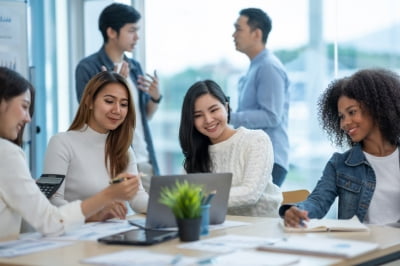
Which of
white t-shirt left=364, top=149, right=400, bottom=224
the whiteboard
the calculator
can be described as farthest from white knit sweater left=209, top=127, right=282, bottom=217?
the whiteboard

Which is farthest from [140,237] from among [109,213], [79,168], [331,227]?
[79,168]

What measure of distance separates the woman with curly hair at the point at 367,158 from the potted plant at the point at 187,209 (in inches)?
23.4

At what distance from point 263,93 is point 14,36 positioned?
2.27m

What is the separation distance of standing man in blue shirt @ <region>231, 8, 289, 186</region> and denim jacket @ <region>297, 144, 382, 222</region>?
118cm

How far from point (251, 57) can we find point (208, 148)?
1.17 m

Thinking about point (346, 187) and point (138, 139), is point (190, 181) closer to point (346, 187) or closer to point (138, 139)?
point (346, 187)

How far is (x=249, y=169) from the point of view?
325cm

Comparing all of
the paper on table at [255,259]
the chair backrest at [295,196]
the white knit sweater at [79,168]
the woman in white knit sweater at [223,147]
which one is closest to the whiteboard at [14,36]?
the white knit sweater at [79,168]

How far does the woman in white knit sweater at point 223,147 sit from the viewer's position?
3.29 m

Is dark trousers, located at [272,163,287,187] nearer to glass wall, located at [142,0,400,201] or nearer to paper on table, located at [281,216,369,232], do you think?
glass wall, located at [142,0,400,201]

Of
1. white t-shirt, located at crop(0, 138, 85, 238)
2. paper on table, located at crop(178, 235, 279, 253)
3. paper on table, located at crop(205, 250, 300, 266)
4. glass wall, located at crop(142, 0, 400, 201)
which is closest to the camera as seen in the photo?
paper on table, located at crop(205, 250, 300, 266)

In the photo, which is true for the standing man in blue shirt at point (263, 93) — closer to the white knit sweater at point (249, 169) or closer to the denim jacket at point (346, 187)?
the white knit sweater at point (249, 169)

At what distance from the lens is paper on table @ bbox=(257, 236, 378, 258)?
215cm

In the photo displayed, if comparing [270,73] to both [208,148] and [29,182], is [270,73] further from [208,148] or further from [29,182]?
[29,182]
